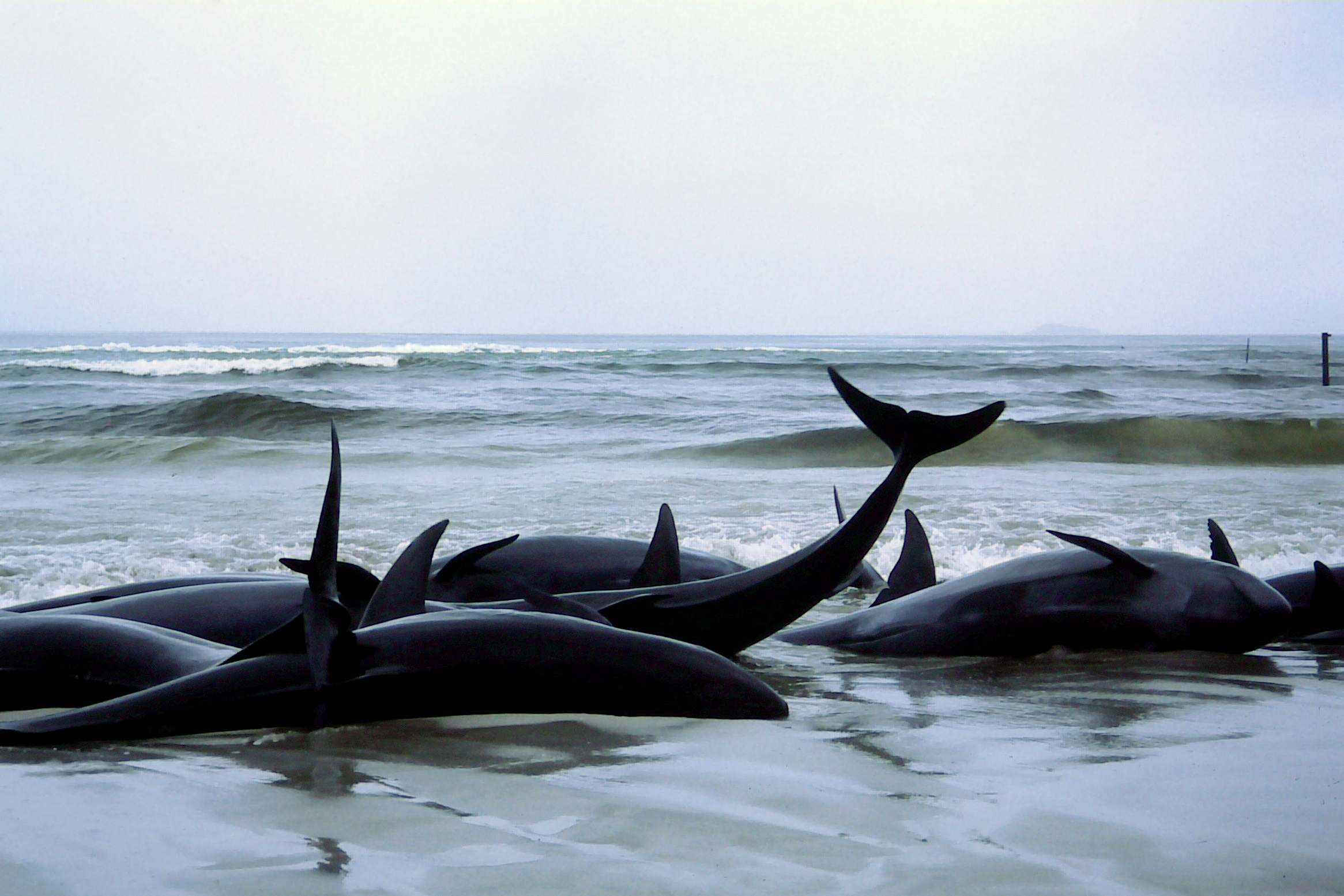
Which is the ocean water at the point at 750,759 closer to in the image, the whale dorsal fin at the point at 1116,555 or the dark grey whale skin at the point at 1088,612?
the dark grey whale skin at the point at 1088,612

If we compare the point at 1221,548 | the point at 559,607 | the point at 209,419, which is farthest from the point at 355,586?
the point at 209,419

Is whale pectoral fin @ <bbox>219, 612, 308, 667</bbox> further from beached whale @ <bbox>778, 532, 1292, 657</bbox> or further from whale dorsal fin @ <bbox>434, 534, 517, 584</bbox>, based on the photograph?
beached whale @ <bbox>778, 532, 1292, 657</bbox>

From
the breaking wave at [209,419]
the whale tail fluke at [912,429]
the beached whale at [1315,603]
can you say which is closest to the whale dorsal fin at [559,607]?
the whale tail fluke at [912,429]

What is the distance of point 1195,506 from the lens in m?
10.8

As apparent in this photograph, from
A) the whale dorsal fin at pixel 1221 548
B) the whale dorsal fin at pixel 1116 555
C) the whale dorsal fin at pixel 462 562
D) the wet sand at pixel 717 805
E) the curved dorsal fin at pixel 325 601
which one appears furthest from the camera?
the whale dorsal fin at pixel 1221 548

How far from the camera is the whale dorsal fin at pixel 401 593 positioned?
3773mm

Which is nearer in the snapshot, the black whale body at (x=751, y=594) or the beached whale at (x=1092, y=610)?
the black whale body at (x=751, y=594)

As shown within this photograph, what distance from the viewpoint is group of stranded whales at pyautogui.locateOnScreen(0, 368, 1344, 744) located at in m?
3.19

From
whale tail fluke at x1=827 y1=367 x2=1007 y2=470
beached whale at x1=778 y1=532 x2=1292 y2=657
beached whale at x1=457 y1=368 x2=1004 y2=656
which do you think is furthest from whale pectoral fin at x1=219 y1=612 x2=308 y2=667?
beached whale at x1=778 y1=532 x2=1292 y2=657

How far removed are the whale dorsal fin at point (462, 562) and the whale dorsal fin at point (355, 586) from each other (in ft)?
2.38

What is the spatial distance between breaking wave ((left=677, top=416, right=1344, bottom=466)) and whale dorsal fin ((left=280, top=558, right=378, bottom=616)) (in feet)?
43.6

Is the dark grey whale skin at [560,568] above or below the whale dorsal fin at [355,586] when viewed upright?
below

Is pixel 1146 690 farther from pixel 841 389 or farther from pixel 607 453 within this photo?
pixel 607 453

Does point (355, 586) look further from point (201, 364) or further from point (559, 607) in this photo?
point (201, 364)
